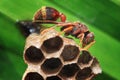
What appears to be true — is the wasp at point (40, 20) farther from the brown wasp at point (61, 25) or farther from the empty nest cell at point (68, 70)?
the empty nest cell at point (68, 70)

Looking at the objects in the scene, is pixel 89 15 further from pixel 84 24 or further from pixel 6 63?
pixel 6 63

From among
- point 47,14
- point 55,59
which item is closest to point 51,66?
point 55,59

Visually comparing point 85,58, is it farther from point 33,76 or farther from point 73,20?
point 73,20

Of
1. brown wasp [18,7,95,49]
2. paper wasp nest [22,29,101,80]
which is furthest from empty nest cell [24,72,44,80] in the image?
brown wasp [18,7,95,49]

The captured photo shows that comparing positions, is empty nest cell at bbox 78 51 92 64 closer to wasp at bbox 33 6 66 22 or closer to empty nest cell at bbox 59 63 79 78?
empty nest cell at bbox 59 63 79 78

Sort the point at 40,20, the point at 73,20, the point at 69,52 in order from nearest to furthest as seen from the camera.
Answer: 1. the point at 69,52
2. the point at 40,20
3. the point at 73,20
